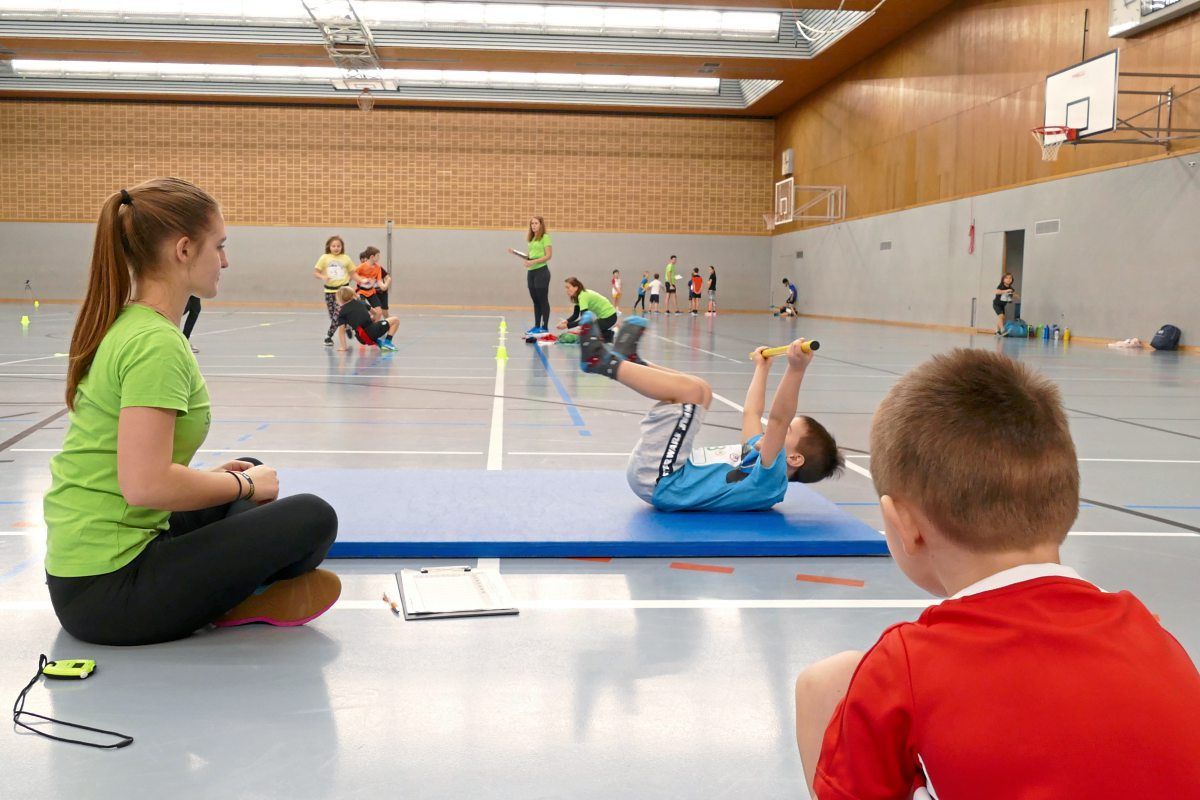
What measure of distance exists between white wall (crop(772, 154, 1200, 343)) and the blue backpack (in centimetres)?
Answer: 35

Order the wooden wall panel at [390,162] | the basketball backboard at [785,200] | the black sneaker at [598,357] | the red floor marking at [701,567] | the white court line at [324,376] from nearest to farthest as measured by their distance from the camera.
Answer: the red floor marking at [701,567], the black sneaker at [598,357], the white court line at [324,376], the basketball backboard at [785,200], the wooden wall panel at [390,162]

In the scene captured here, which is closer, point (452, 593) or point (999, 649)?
point (999, 649)

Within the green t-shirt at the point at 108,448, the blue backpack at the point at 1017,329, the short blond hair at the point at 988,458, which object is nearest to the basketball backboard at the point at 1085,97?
the blue backpack at the point at 1017,329

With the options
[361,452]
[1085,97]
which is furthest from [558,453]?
[1085,97]

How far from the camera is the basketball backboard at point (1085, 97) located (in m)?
13.3

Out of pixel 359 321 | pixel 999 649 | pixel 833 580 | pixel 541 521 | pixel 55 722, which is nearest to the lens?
pixel 999 649

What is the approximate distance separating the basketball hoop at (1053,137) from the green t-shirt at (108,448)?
14400mm

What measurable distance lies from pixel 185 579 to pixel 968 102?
61.0ft

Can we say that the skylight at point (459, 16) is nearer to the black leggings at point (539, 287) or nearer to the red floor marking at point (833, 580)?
the black leggings at point (539, 287)

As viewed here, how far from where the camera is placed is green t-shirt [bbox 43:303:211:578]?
219 cm

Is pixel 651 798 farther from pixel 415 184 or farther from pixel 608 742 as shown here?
pixel 415 184

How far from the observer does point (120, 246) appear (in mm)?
2256

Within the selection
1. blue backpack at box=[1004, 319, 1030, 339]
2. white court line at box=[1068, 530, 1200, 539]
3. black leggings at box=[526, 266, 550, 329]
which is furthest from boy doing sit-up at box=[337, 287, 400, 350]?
blue backpack at box=[1004, 319, 1030, 339]

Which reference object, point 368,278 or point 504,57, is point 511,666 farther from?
point 504,57
